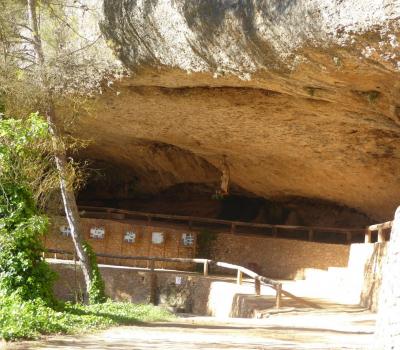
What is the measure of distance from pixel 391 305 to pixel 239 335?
5786 mm

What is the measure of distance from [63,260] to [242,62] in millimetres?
9949

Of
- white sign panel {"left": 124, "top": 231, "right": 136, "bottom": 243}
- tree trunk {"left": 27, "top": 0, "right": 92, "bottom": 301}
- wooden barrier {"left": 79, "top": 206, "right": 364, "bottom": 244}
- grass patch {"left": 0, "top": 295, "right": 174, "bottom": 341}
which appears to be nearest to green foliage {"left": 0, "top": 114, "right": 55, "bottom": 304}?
grass patch {"left": 0, "top": 295, "right": 174, "bottom": 341}

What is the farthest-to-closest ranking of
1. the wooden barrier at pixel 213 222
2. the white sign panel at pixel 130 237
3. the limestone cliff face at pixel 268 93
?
the wooden barrier at pixel 213 222, the white sign panel at pixel 130 237, the limestone cliff face at pixel 268 93

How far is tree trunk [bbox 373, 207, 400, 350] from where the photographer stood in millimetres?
3051

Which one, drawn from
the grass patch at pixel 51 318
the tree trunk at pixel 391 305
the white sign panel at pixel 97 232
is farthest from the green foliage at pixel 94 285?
the tree trunk at pixel 391 305

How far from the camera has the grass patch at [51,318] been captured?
7927mm

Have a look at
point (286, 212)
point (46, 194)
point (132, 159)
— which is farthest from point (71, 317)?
point (286, 212)

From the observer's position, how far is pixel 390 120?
11531mm

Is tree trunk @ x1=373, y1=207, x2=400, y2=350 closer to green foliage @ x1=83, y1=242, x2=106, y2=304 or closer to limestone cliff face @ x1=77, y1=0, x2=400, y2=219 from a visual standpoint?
limestone cliff face @ x1=77, y1=0, x2=400, y2=219

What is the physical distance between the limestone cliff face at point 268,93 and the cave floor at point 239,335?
373 centimetres

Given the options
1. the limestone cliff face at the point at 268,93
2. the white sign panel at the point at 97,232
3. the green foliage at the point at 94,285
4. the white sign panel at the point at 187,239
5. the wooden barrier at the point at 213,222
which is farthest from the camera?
the white sign panel at the point at 187,239

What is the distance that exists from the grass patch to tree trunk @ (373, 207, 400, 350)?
554cm

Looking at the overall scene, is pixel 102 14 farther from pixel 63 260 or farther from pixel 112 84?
pixel 63 260

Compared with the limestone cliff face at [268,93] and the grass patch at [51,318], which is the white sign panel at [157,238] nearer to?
the limestone cliff face at [268,93]
